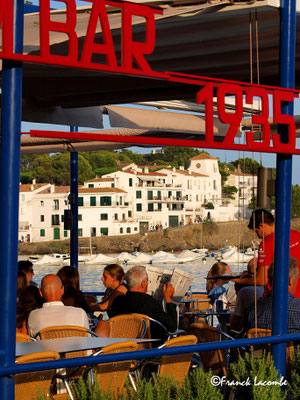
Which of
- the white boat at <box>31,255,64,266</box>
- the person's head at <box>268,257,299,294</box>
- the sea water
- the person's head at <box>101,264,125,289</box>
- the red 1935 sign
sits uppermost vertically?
the red 1935 sign

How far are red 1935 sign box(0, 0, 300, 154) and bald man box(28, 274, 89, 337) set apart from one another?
124cm

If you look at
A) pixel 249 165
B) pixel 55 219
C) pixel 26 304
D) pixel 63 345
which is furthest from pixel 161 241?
pixel 63 345

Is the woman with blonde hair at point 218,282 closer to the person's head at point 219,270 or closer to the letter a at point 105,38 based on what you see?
the person's head at point 219,270

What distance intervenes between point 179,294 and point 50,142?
7.31 ft

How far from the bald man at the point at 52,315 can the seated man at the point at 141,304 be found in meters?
0.62

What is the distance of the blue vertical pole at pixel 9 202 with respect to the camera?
3.35 metres

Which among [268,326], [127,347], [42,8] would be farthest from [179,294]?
[42,8]

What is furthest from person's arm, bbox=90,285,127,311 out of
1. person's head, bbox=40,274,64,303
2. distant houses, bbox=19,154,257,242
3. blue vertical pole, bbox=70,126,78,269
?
distant houses, bbox=19,154,257,242

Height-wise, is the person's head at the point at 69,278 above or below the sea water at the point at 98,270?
above

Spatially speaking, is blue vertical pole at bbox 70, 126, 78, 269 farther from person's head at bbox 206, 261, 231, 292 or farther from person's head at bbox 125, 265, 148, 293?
person's head at bbox 125, 265, 148, 293

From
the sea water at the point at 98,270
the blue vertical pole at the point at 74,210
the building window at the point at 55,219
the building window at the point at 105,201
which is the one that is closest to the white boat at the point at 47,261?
the sea water at the point at 98,270

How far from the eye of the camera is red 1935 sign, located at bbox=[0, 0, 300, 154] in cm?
334

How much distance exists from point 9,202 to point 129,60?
0.89 meters

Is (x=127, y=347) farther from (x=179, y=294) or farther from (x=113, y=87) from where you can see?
(x=179, y=294)
